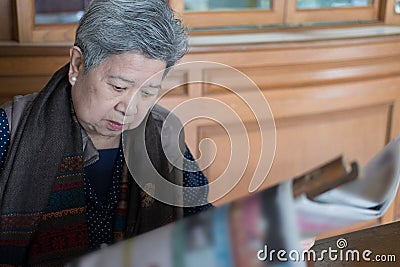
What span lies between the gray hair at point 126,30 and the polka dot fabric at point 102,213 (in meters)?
0.29

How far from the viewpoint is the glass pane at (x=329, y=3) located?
2.44 meters

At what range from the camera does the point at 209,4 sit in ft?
7.38

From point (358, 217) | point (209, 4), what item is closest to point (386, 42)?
point (209, 4)

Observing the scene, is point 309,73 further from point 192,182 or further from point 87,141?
point 87,141

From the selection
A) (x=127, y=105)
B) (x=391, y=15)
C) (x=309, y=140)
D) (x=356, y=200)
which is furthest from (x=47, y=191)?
(x=391, y=15)

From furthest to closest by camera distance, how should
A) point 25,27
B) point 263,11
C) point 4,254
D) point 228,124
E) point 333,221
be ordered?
point 263,11 < point 228,124 < point 25,27 < point 4,254 < point 333,221

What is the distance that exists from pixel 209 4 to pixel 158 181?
3.14 ft

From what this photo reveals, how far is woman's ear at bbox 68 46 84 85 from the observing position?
1.34m

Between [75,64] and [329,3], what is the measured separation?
1429 mm

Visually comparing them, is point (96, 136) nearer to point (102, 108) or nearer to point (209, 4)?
point (102, 108)

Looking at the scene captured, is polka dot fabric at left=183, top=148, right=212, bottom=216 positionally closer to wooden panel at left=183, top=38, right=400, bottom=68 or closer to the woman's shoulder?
the woman's shoulder

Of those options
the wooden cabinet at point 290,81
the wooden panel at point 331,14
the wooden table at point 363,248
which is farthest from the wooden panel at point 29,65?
the wooden table at point 363,248

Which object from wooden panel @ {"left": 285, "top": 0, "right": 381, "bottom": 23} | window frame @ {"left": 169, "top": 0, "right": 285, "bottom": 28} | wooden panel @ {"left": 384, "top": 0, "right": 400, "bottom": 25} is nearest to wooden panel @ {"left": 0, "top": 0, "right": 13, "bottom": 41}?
window frame @ {"left": 169, "top": 0, "right": 285, "bottom": 28}

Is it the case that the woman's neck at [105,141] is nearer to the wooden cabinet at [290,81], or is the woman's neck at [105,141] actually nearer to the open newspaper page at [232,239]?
the wooden cabinet at [290,81]
